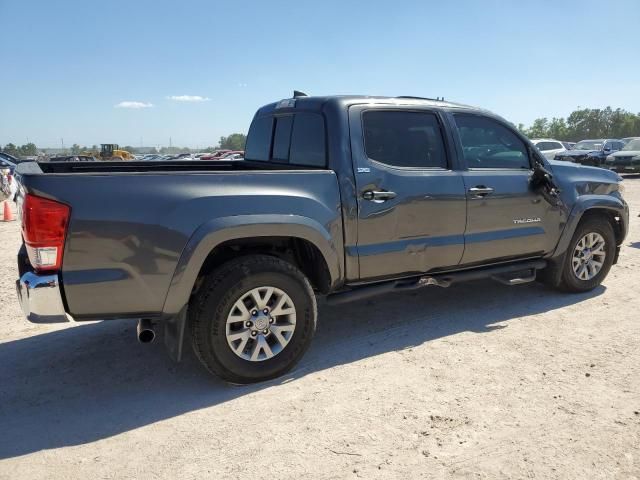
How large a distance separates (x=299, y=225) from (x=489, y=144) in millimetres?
2174

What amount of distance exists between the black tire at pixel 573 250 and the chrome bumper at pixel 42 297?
A: 14.6 ft

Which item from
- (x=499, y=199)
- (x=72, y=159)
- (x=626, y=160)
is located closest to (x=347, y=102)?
(x=499, y=199)

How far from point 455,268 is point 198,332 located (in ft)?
7.40

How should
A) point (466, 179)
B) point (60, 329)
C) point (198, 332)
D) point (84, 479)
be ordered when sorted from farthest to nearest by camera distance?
point (60, 329)
point (466, 179)
point (198, 332)
point (84, 479)

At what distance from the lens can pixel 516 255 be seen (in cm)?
457

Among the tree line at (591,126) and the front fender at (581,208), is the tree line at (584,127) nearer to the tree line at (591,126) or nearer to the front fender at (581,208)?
the tree line at (591,126)

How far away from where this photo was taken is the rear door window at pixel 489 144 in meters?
4.27

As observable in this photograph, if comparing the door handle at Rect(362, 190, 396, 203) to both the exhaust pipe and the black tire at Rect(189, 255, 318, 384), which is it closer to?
the black tire at Rect(189, 255, 318, 384)

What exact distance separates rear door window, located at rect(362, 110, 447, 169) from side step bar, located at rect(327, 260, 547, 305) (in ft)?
3.04

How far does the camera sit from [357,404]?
3035 mm

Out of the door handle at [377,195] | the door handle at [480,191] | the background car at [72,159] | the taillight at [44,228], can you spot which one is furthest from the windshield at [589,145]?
the taillight at [44,228]

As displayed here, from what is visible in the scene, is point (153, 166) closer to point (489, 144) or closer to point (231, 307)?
point (231, 307)

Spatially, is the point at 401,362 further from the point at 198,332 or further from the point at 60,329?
the point at 60,329

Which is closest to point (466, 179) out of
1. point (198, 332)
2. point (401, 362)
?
point (401, 362)
